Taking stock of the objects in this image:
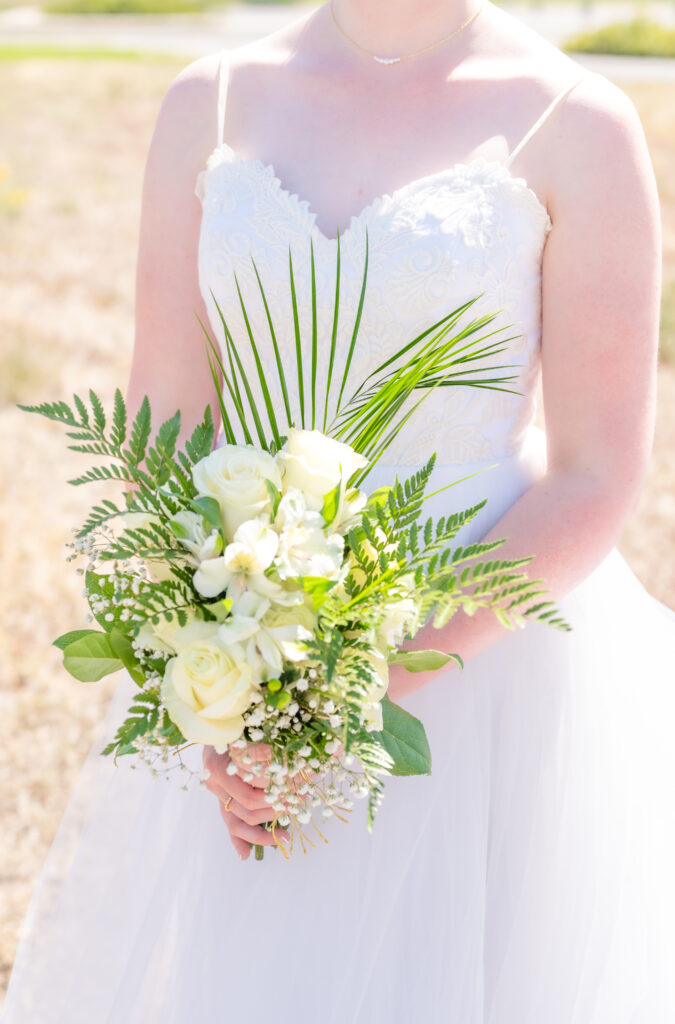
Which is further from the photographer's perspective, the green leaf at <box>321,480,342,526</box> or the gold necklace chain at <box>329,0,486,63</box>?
the gold necklace chain at <box>329,0,486,63</box>

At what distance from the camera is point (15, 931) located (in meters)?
3.24

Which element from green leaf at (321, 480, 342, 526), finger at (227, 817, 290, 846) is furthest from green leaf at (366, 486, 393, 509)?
finger at (227, 817, 290, 846)

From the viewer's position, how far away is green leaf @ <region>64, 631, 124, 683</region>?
4.93 feet

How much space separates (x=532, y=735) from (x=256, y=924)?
0.63m

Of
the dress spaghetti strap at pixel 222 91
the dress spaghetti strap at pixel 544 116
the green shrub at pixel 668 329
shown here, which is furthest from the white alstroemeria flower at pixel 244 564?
the green shrub at pixel 668 329

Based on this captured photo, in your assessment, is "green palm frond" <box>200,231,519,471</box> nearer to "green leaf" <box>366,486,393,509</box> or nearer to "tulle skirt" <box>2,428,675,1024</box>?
"green leaf" <box>366,486,393,509</box>

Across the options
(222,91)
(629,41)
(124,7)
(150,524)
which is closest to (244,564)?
(150,524)

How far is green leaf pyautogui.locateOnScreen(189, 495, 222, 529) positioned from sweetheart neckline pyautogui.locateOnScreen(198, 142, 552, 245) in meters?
0.75

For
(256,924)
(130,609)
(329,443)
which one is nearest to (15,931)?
(256,924)

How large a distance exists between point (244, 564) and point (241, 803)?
52cm

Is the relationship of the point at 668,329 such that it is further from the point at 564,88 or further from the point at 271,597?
the point at 271,597

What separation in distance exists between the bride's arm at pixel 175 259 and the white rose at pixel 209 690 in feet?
2.79

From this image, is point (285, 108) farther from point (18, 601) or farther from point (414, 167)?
point (18, 601)

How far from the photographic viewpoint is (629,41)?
19.9 metres
